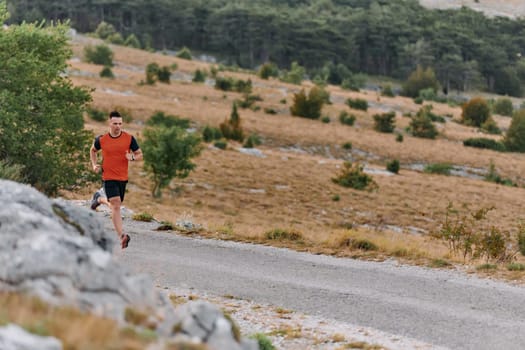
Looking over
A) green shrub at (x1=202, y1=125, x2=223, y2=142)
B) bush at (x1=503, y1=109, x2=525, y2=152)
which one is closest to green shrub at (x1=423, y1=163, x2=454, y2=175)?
green shrub at (x1=202, y1=125, x2=223, y2=142)

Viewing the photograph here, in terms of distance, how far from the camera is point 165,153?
2980cm

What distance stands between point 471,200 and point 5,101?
29233 millimetres

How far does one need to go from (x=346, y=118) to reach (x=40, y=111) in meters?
50.2

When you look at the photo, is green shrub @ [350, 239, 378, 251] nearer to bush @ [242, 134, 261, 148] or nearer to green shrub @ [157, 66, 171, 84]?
bush @ [242, 134, 261, 148]

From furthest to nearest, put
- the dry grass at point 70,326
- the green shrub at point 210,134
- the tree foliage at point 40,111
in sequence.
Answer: the green shrub at point 210,134, the tree foliage at point 40,111, the dry grass at point 70,326

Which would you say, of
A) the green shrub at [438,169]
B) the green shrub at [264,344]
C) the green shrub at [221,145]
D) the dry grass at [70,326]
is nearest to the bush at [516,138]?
the green shrub at [438,169]

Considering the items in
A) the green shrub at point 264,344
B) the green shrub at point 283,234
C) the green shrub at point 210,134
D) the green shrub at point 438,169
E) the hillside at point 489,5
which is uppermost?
the hillside at point 489,5

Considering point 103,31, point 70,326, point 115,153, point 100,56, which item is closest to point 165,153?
point 115,153

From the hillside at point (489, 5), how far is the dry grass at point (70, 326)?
196385 mm

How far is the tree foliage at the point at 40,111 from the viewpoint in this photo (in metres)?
18.9

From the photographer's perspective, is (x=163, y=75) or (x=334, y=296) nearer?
(x=334, y=296)

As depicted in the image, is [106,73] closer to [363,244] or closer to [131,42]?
[131,42]

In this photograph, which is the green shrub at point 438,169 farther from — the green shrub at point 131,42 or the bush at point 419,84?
the green shrub at point 131,42

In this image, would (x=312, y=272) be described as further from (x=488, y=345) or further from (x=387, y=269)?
(x=488, y=345)
